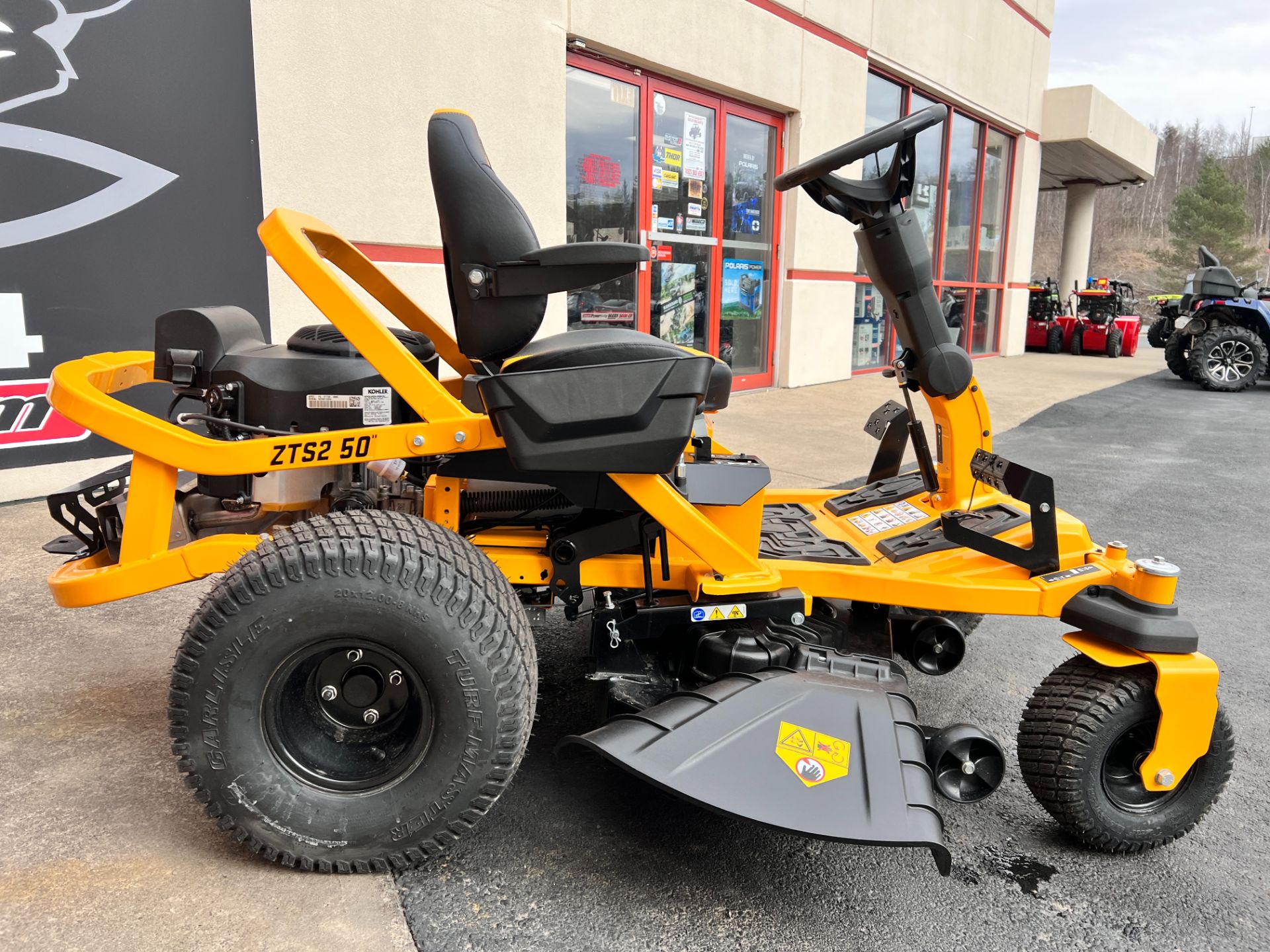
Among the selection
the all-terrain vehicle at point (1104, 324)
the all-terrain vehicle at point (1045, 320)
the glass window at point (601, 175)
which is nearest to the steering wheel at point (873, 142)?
the glass window at point (601, 175)

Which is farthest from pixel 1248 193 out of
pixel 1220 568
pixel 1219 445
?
pixel 1220 568

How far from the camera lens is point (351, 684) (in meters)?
1.93

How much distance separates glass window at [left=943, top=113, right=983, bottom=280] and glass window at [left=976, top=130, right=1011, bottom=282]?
0.45 m

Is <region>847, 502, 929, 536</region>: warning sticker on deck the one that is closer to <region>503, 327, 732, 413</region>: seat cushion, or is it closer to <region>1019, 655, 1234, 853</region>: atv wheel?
<region>1019, 655, 1234, 853</region>: atv wheel

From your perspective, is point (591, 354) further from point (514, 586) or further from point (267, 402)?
point (267, 402)

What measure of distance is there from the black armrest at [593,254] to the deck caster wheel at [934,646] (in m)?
1.44

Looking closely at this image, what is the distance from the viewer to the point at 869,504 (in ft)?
10.1

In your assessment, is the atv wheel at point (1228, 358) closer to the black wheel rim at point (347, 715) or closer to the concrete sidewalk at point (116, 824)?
the concrete sidewalk at point (116, 824)

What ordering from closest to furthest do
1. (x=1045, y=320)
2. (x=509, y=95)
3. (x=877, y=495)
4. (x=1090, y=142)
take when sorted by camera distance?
(x=877, y=495), (x=509, y=95), (x=1090, y=142), (x=1045, y=320)

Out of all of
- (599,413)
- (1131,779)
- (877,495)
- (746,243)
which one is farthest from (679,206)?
(1131,779)

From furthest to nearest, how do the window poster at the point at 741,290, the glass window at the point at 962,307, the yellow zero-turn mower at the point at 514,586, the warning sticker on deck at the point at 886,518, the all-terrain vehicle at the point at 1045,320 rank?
the all-terrain vehicle at the point at 1045,320
the glass window at the point at 962,307
the window poster at the point at 741,290
the warning sticker on deck at the point at 886,518
the yellow zero-turn mower at the point at 514,586

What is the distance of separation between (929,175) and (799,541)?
38.3 ft

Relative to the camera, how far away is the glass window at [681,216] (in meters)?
8.15

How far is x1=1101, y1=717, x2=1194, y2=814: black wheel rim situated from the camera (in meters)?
2.13
